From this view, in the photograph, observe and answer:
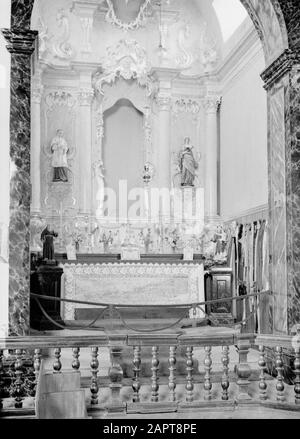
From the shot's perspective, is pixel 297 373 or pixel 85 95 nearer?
pixel 297 373

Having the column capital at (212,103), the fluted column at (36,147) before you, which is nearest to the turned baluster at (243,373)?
the fluted column at (36,147)

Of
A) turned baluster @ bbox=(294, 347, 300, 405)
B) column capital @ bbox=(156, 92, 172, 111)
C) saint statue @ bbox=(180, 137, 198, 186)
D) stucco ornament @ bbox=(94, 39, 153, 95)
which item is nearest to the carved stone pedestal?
saint statue @ bbox=(180, 137, 198, 186)

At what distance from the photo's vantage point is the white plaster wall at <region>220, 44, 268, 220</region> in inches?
464

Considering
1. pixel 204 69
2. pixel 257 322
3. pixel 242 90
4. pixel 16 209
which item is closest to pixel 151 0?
pixel 204 69

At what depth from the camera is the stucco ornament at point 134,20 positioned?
14.6m

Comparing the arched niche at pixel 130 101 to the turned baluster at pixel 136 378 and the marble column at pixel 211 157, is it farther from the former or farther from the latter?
the turned baluster at pixel 136 378

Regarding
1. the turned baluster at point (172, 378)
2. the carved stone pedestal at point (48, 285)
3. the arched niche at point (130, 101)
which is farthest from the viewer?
the arched niche at point (130, 101)

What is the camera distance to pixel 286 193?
24.7 feet

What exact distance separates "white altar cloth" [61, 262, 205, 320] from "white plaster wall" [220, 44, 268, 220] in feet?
6.43

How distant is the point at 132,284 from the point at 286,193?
5.01 meters

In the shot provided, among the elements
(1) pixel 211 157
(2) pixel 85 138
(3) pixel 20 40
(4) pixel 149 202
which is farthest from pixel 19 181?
(1) pixel 211 157

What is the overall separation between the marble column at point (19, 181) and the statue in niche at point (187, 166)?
7.91 meters

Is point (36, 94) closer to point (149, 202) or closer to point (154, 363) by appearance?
point (149, 202)
